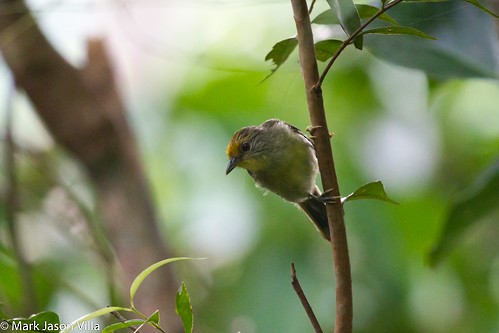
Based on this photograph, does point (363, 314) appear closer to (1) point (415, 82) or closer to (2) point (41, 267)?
(1) point (415, 82)

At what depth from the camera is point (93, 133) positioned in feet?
10.5

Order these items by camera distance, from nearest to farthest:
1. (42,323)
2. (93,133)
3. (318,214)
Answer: (42,323) → (318,214) → (93,133)

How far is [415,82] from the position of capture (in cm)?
357

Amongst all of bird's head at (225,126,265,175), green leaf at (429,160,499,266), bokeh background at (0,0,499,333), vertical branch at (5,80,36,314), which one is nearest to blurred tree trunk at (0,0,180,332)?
bokeh background at (0,0,499,333)

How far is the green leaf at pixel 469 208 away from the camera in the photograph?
6.66 ft

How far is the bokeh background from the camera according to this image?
3102 millimetres

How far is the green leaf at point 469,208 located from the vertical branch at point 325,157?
1.00 metres

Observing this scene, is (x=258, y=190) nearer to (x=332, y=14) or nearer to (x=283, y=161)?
(x=283, y=161)

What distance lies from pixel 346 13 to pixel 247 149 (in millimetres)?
1438

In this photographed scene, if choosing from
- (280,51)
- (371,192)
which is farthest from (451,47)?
(371,192)

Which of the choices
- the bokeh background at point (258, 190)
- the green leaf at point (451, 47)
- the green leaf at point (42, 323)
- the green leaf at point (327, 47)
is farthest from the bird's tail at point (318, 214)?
the green leaf at point (42, 323)

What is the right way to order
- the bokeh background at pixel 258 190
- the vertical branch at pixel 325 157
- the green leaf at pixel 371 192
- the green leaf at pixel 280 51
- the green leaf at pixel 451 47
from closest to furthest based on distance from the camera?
the vertical branch at pixel 325 157 < the green leaf at pixel 371 192 < the green leaf at pixel 280 51 < the green leaf at pixel 451 47 < the bokeh background at pixel 258 190

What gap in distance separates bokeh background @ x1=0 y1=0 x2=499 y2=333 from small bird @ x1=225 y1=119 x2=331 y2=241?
0.40 m

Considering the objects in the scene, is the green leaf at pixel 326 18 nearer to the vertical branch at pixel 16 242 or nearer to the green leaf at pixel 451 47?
the green leaf at pixel 451 47
